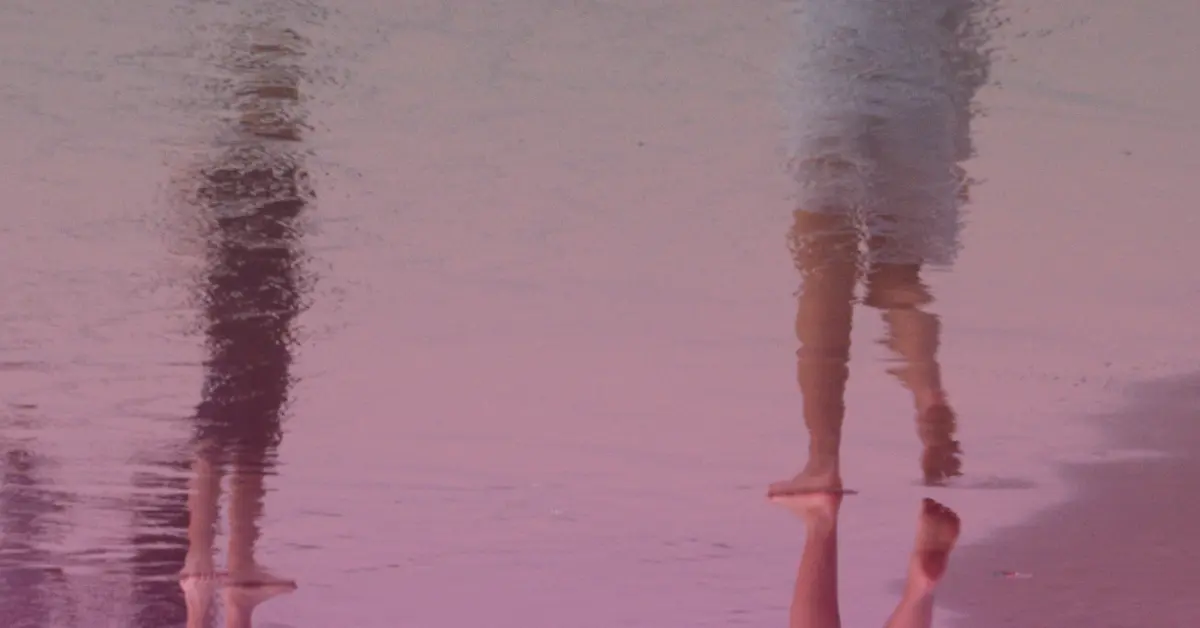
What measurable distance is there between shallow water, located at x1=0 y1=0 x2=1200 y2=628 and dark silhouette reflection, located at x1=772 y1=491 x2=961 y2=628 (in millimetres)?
372

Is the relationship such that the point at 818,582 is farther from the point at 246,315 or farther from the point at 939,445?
the point at 246,315

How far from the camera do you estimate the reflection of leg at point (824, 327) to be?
200 cm

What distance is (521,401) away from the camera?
97.5 inches

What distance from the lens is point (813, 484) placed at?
201 cm

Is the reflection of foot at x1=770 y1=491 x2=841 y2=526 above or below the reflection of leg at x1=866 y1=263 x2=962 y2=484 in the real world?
below

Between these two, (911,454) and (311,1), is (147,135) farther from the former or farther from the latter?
(911,454)

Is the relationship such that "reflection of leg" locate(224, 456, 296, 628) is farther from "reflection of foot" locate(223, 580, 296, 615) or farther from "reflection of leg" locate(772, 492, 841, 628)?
"reflection of leg" locate(772, 492, 841, 628)

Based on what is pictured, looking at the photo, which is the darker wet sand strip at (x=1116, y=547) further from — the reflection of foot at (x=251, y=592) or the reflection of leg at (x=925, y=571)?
the reflection of foot at (x=251, y=592)

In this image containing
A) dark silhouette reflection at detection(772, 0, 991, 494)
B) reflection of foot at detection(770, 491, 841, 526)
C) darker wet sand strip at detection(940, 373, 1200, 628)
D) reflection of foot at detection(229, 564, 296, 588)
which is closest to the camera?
dark silhouette reflection at detection(772, 0, 991, 494)

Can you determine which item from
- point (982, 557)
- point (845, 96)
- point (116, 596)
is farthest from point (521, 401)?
point (116, 596)

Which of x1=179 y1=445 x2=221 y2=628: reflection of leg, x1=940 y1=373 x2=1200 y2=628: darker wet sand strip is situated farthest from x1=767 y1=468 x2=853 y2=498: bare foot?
x1=179 y1=445 x2=221 y2=628: reflection of leg

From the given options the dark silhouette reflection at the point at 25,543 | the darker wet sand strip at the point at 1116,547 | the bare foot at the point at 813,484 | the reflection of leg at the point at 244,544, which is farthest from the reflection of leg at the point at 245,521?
the darker wet sand strip at the point at 1116,547

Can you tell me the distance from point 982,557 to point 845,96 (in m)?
1.48

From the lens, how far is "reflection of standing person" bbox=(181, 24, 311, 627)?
5.91ft
